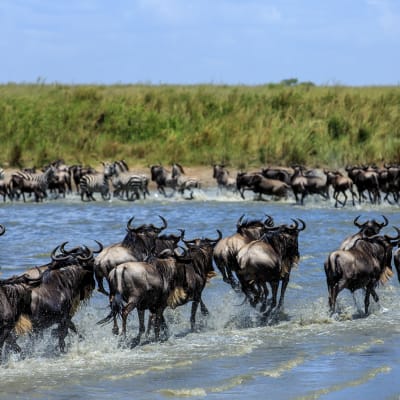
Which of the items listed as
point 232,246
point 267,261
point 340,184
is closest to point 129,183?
point 340,184

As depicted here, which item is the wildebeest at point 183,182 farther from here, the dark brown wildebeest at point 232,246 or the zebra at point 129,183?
the dark brown wildebeest at point 232,246

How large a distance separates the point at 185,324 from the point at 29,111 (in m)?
29.3

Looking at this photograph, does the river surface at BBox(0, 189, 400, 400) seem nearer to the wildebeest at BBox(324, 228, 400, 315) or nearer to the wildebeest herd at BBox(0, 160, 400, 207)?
the wildebeest at BBox(324, 228, 400, 315)

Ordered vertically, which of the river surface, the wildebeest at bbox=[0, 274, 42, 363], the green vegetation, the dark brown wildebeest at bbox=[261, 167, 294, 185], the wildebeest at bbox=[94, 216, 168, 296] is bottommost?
the river surface

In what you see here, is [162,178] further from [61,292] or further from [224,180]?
[61,292]

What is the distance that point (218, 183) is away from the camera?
29.7 m

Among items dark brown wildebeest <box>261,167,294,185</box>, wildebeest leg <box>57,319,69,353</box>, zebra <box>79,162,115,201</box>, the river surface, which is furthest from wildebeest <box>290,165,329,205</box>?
wildebeest leg <box>57,319,69,353</box>

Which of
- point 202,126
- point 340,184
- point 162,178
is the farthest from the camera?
point 202,126

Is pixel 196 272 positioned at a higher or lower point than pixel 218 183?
lower

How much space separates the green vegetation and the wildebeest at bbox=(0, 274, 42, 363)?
24.0 meters

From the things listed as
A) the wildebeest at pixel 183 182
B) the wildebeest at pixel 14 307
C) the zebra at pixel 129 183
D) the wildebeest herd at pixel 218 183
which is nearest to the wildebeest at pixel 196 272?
the wildebeest at pixel 14 307

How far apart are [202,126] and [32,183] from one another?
10253 millimetres

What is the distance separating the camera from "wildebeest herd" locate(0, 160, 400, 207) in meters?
27.5

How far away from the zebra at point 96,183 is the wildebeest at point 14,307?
18914mm
